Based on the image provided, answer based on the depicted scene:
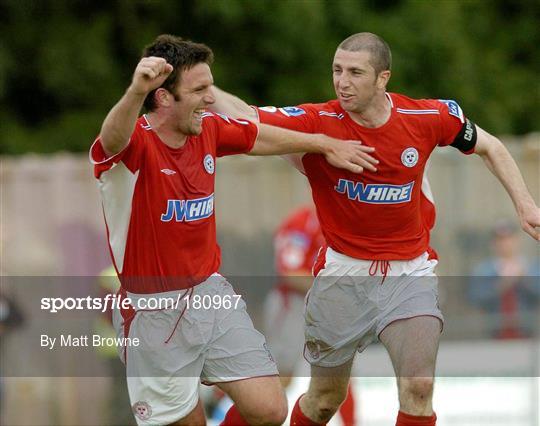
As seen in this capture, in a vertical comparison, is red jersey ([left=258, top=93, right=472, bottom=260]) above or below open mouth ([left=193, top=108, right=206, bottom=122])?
below

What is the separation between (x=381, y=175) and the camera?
7.65m

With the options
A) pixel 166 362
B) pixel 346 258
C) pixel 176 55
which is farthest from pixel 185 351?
pixel 176 55

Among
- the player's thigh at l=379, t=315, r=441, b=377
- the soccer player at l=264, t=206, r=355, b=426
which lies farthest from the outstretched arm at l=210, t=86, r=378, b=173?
the soccer player at l=264, t=206, r=355, b=426

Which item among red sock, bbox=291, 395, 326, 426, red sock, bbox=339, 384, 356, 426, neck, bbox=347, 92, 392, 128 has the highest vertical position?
neck, bbox=347, 92, 392, 128

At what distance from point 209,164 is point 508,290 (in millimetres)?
5229

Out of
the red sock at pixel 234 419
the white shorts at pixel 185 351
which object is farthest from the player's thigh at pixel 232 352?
the red sock at pixel 234 419

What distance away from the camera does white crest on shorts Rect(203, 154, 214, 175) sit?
7439 mm

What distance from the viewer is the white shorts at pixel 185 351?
743 cm

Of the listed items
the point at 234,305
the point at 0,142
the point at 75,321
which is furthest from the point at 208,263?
the point at 0,142

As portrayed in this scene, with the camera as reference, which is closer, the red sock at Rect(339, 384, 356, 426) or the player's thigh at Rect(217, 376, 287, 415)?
the player's thigh at Rect(217, 376, 287, 415)

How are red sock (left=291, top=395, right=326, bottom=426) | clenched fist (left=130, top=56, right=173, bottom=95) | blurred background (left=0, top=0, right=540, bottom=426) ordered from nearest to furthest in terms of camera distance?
clenched fist (left=130, top=56, right=173, bottom=95) < red sock (left=291, top=395, right=326, bottom=426) < blurred background (left=0, top=0, right=540, bottom=426)

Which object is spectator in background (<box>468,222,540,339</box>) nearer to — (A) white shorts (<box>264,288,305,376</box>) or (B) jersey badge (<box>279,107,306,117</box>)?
(A) white shorts (<box>264,288,305,376</box>)

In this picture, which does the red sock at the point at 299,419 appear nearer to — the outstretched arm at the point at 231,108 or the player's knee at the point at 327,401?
the player's knee at the point at 327,401

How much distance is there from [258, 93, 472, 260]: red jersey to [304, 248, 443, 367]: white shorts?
76 millimetres
